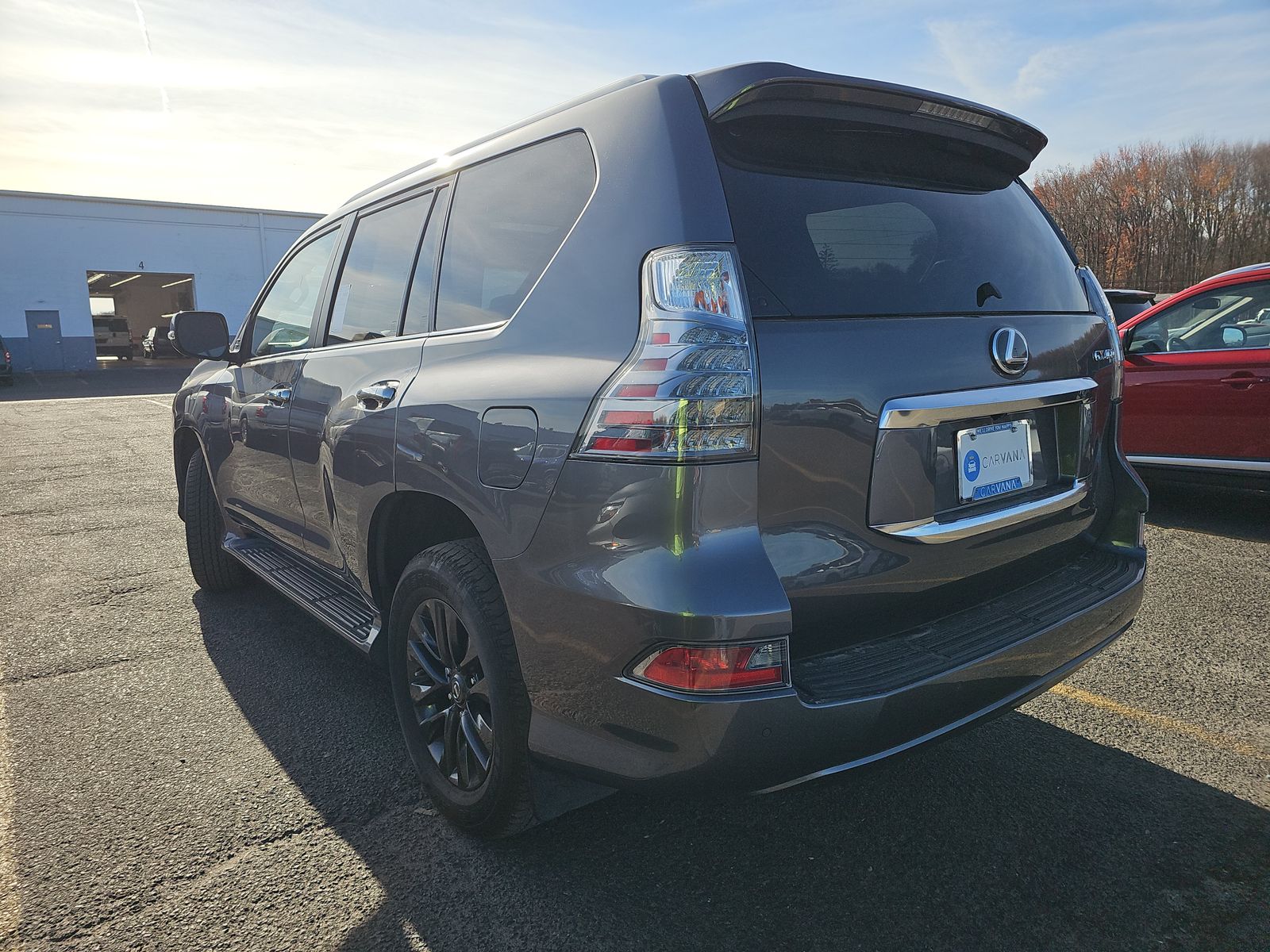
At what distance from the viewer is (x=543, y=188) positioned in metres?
2.18

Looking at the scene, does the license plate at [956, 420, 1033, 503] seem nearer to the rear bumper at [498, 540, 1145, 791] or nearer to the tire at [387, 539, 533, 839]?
the rear bumper at [498, 540, 1145, 791]

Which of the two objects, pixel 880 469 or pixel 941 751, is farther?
pixel 941 751

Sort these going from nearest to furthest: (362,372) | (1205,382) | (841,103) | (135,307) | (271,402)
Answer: (841,103)
(362,372)
(271,402)
(1205,382)
(135,307)

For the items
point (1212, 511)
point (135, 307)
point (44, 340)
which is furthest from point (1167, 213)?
point (135, 307)

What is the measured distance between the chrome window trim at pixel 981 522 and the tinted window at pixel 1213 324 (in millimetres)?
3374

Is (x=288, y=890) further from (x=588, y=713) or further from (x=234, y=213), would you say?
(x=234, y=213)

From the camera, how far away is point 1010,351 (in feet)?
6.75

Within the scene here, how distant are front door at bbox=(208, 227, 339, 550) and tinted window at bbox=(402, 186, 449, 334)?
0.78m

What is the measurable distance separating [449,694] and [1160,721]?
7.77 ft

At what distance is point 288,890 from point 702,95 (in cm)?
217

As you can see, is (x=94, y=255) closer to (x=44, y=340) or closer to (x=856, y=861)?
(x=44, y=340)

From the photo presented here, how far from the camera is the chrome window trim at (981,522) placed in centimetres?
189

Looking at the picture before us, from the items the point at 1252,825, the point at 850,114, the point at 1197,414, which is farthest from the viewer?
the point at 1197,414

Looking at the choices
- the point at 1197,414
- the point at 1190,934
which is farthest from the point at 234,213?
the point at 1190,934
